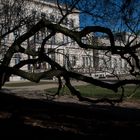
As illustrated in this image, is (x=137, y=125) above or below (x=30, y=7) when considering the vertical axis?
below

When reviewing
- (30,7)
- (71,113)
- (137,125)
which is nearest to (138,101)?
(30,7)

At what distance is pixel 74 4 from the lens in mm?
16047

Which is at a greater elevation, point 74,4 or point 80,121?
point 74,4

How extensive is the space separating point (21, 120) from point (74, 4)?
570 centimetres

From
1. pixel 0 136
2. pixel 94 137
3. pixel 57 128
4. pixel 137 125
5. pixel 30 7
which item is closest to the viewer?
pixel 0 136

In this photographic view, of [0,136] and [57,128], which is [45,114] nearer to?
[57,128]

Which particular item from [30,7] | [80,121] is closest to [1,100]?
[80,121]

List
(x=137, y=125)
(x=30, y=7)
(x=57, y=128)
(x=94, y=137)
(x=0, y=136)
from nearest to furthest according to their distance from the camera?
(x=0, y=136)
(x=94, y=137)
(x=57, y=128)
(x=137, y=125)
(x=30, y=7)

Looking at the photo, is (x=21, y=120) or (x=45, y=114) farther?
(x=45, y=114)

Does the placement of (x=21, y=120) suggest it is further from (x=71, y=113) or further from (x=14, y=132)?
(x=71, y=113)

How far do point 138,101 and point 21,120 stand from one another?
47.0ft

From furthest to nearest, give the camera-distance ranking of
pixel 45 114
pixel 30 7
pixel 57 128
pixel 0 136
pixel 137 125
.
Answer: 1. pixel 30 7
2. pixel 45 114
3. pixel 137 125
4. pixel 57 128
5. pixel 0 136

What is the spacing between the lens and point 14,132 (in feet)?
33.9

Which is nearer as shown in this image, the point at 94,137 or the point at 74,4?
the point at 94,137
